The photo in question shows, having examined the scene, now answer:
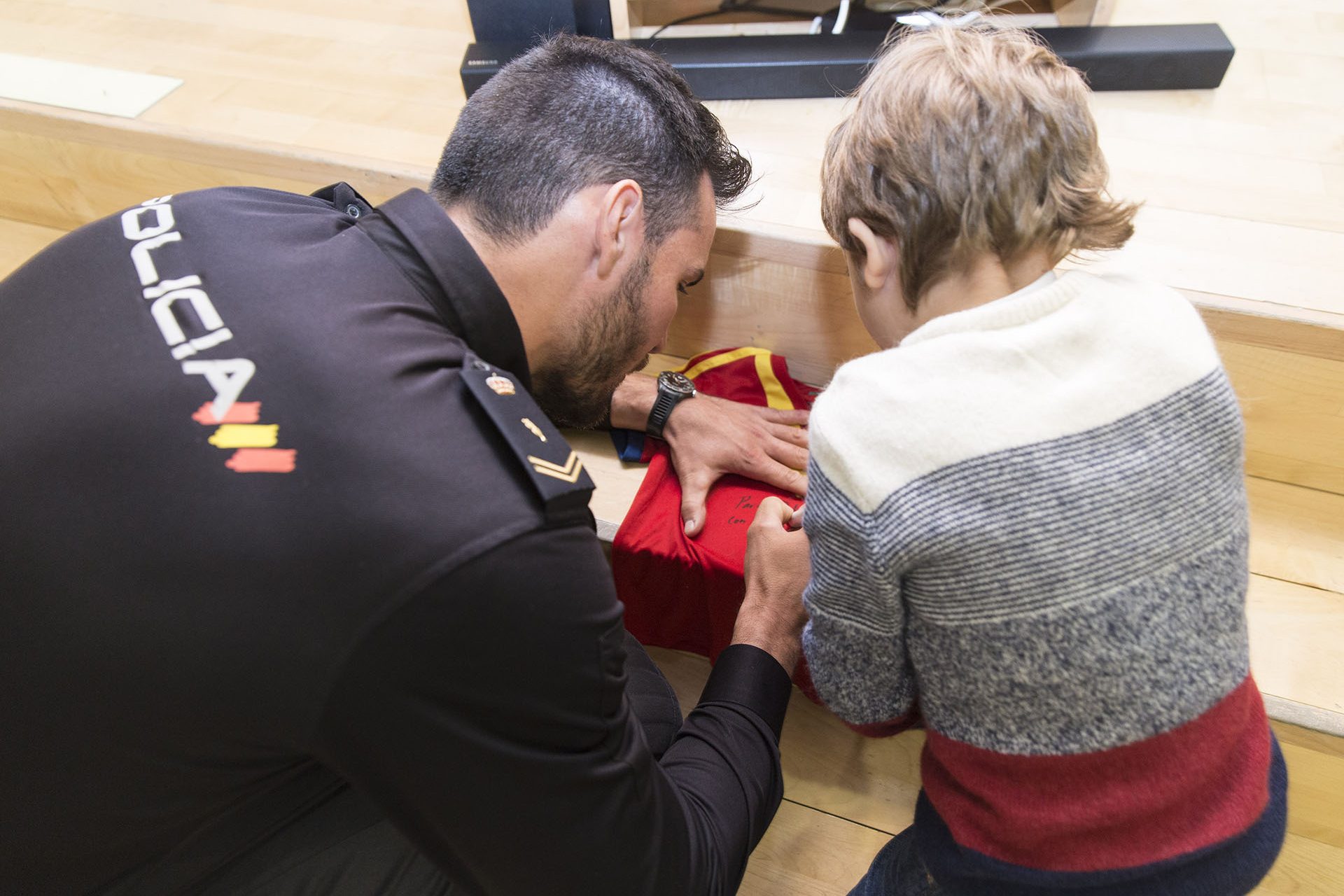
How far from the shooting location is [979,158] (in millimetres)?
734

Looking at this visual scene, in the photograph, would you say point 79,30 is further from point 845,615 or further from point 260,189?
point 845,615

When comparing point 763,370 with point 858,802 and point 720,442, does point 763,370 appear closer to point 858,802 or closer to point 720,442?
point 720,442

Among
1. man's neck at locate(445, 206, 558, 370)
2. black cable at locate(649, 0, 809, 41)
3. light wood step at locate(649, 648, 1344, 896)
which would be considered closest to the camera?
man's neck at locate(445, 206, 558, 370)

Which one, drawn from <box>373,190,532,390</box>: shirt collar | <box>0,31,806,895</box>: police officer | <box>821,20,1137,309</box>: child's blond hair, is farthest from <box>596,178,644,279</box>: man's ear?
<box>821,20,1137,309</box>: child's blond hair

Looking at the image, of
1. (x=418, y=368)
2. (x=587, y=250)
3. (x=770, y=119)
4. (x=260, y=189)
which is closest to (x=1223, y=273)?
(x=770, y=119)

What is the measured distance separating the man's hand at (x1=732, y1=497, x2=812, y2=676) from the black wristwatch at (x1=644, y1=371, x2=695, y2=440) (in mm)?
269

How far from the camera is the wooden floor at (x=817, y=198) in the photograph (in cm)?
106

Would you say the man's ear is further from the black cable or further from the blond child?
the black cable

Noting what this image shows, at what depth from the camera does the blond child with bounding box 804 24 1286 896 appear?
651 millimetres

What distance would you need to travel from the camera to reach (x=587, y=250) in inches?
33.7

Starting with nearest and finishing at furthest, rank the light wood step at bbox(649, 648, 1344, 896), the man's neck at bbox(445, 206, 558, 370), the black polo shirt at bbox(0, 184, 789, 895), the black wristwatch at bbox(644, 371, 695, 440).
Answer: the black polo shirt at bbox(0, 184, 789, 895)
the man's neck at bbox(445, 206, 558, 370)
the light wood step at bbox(649, 648, 1344, 896)
the black wristwatch at bbox(644, 371, 695, 440)

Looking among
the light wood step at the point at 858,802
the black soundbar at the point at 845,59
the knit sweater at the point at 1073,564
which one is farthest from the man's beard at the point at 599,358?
the black soundbar at the point at 845,59

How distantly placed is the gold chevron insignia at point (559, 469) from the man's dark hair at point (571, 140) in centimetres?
29

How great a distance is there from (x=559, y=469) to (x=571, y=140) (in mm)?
389
